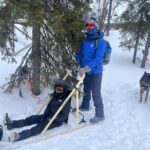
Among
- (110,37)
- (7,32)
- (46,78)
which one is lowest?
(110,37)

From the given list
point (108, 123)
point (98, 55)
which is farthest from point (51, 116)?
point (98, 55)

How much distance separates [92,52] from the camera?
848 cm

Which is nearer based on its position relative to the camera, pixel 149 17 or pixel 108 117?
pixel 108 117

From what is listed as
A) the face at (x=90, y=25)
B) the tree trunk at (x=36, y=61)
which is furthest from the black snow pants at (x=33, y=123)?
the face at (x=90, y=25)

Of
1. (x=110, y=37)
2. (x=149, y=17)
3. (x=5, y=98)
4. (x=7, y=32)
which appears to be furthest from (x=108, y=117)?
(x=110, y=37)

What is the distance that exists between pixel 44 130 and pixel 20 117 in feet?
3.46

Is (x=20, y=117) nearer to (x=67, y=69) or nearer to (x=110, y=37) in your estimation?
(x=67, y=69)

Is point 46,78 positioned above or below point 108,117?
above

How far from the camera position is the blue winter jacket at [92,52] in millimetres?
8242

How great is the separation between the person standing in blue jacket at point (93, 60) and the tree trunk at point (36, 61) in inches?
43.4

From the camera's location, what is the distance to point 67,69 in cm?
923

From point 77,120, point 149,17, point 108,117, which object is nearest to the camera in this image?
point 77,120

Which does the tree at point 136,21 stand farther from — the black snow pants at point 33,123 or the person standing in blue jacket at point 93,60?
the black snow pants at point 33,123

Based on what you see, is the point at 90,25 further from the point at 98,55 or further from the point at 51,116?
the point at 51,116
